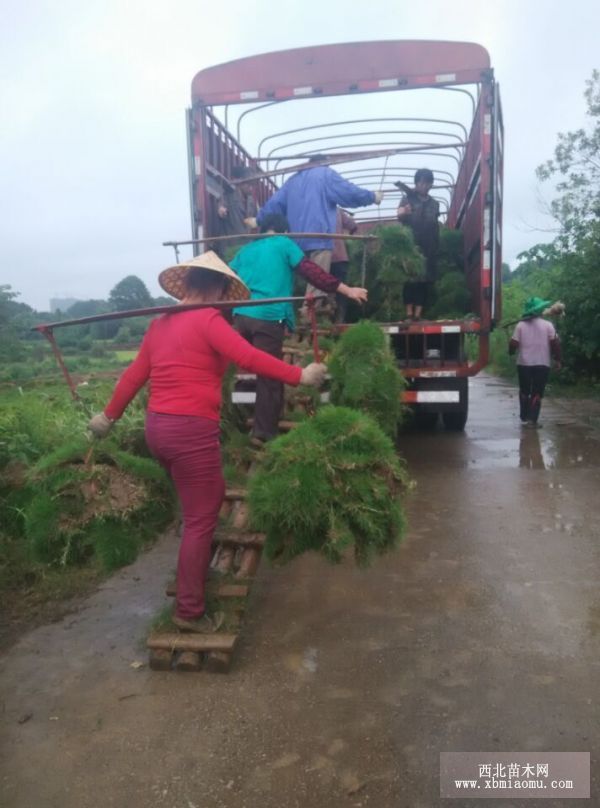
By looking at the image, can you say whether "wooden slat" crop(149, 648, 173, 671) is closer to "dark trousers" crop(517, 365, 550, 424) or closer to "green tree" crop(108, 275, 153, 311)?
"green tree" crop(108, 275, 153, 311)

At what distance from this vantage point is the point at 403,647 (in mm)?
3145

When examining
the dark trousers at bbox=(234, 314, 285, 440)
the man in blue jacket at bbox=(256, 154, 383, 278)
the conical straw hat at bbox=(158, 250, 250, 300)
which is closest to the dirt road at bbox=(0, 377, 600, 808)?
the dark trousers at bbox=(234, 314, 285, 440)

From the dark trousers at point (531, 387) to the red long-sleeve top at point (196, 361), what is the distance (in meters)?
5.94

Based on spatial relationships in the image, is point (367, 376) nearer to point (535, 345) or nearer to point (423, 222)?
point (423, 222)

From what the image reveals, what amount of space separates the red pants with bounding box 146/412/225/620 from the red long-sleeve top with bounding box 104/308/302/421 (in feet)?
0.23

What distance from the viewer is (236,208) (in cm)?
776

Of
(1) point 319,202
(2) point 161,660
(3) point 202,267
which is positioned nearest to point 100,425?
(3) point 202,267

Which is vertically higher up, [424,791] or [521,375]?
[521,375]

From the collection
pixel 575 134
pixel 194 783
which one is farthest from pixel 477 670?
pixel 575 134

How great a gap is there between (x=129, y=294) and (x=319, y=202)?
12.1 ft

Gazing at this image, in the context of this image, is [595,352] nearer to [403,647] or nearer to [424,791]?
[403,647]

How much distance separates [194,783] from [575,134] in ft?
43.7

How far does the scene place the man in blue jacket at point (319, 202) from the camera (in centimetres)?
535

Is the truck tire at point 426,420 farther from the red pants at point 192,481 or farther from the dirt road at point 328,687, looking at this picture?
the red pants at point 192,481
